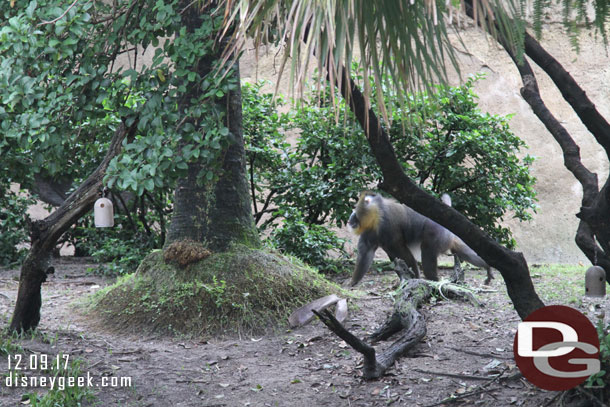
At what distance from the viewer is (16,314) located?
183 inches

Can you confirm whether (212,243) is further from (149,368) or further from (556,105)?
(556,105)

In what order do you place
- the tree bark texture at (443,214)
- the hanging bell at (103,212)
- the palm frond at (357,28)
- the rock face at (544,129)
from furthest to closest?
the rock face at (544,129) → the hanging bell at (103,212) → the tree bark texture at (443,214) → the palm frond at (357,28)

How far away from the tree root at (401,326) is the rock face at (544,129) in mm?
7118

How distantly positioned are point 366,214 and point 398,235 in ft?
1.56

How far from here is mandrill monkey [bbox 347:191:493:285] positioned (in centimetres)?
729

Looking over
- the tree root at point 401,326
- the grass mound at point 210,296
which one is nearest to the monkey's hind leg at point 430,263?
the tree root at point 401,326

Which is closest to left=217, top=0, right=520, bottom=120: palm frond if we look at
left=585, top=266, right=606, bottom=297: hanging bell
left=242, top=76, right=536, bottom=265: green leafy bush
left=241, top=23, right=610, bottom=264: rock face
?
left=585, top=266, right=606, bottom=297: hanging bell

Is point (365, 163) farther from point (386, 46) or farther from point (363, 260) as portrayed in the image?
point (386, 46)

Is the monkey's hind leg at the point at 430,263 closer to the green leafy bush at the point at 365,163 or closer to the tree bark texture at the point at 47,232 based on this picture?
the green leafy bush at the point at 365,163

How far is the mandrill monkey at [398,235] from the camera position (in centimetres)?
729

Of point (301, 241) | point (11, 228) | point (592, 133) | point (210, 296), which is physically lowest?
point (210, 296)

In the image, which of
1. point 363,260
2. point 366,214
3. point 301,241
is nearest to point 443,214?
point 363,260

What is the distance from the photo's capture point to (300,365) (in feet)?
14.9

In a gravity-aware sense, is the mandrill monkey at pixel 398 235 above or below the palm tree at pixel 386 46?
below
